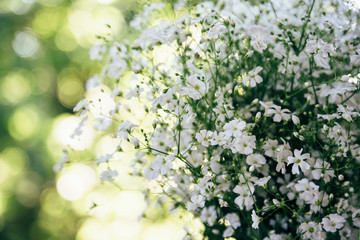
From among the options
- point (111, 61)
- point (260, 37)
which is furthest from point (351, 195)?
point (111, 61)

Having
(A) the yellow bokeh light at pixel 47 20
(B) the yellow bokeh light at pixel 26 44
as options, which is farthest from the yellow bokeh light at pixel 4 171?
(A) the yellow bokeh light at pixel 47 20

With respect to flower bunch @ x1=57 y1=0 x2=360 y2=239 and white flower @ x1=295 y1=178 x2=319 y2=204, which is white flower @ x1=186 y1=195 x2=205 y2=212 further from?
white flower @ x1=295 y1=178 x2=319 y2=204

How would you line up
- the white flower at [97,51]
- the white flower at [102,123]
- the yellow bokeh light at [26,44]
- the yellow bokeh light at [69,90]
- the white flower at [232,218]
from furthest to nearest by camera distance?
the yellow bokeh light at [69,90], the yellow bokeh light at [26,44], the white flower at [97,51], the white flower at [102,123], the white flower at [232,218]

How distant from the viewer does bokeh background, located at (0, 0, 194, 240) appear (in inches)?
128

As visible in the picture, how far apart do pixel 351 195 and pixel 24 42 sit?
3560mm

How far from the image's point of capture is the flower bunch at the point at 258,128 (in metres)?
0.55

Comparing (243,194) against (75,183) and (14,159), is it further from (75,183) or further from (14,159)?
(14,159)

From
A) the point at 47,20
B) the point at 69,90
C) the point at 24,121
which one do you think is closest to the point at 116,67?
the point at 24,121

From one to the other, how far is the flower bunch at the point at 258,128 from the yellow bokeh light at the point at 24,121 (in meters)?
2.69

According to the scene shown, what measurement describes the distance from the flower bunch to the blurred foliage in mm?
2644

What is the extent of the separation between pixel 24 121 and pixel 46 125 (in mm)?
266

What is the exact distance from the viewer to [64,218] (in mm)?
3570

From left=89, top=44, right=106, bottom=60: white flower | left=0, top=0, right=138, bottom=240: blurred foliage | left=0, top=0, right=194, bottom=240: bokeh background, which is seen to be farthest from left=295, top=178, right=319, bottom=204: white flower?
left=0, top=0, right=138, bottom=240: blurred foliage

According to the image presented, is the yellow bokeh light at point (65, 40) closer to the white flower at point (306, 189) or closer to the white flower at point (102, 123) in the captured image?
the white flower at point (102, 123)
